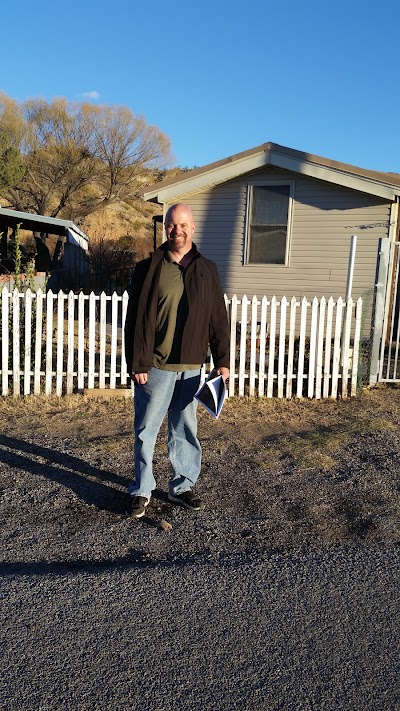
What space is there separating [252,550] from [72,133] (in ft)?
107

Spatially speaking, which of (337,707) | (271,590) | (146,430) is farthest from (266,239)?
(337,707)

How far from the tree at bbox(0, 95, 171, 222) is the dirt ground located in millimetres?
26880

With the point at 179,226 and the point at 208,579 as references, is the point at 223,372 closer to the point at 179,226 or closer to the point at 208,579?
the point at 179,226

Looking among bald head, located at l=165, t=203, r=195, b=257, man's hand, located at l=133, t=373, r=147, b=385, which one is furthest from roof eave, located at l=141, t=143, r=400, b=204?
man's hand, located at l=133, t=373, r=147, b=385

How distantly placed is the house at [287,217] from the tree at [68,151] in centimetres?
2102

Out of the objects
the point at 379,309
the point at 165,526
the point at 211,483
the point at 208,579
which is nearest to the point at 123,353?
the point at 211,483

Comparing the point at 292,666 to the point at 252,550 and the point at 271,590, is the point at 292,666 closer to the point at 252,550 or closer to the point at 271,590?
the point at 271,590

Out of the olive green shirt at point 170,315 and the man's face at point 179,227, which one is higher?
the man's face at point 179,227

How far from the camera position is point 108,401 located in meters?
6.68

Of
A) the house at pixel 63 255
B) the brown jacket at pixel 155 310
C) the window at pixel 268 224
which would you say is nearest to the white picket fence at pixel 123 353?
the brown jacket at pixel 155 310

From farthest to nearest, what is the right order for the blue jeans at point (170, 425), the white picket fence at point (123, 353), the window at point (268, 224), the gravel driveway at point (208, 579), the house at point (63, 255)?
the house at point (63, 255)
the window at point (268, 224)
the white picket fence at point (123, 353)
the blue jeans at point (170, 425)
the gravel driveway at point (208, 579)

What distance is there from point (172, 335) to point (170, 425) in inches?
26.1

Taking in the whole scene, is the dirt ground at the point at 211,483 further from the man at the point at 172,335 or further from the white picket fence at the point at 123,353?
the white picket fence at the point at 123,353

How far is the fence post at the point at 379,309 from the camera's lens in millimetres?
7390
